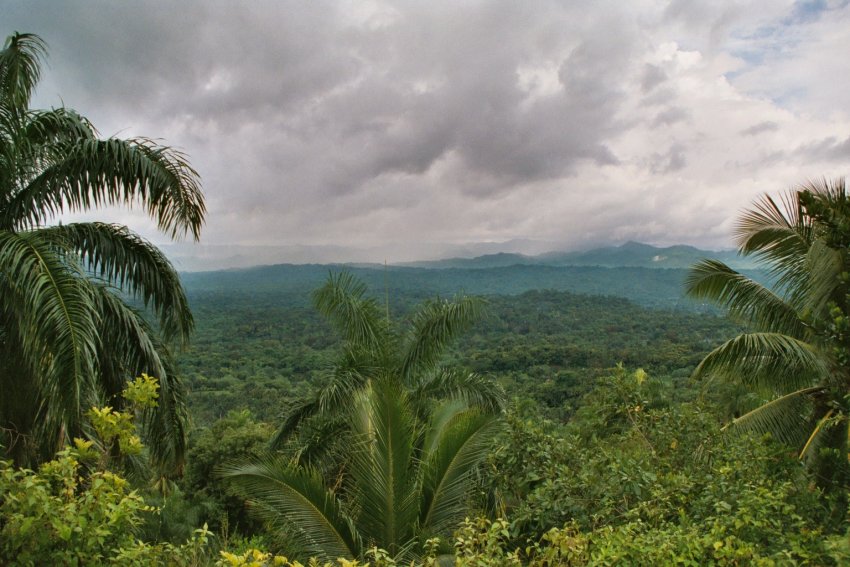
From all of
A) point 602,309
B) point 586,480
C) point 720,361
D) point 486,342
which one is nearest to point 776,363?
point 720,361

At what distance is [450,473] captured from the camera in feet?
16.4

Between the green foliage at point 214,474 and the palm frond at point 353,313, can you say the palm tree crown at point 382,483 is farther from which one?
the green foliage at point 214,474

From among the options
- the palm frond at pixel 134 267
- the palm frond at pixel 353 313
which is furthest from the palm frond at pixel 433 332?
the palm frond at pixel 134 267

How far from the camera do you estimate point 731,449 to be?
533cm

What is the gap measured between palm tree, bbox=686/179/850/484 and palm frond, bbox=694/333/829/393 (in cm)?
1

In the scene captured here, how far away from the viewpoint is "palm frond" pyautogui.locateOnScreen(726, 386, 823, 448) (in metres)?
6.47

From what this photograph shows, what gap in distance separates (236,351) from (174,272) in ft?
133

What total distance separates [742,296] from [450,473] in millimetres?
5504

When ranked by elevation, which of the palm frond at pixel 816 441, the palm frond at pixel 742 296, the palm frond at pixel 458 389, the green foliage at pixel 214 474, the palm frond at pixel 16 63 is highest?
the palm frond at pixel 16 63

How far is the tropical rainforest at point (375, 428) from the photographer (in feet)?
10.9

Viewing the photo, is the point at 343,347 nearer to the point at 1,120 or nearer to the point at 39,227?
the point at 39,227

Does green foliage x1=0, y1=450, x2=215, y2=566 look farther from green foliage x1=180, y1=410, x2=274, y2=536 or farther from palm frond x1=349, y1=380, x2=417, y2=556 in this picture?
green foliage x1=180, y1=410, x2=274, y2=536

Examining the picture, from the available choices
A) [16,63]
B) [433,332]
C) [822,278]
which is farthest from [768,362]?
[16,63]

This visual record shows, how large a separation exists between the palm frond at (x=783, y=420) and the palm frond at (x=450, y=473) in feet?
11.9
